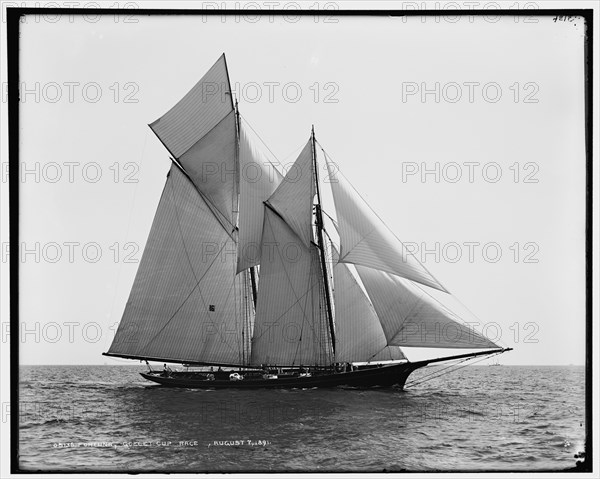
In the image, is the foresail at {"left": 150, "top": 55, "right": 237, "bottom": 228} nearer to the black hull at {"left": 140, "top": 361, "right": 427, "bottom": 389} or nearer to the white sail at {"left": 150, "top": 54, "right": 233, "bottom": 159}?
the white sail at {"left": 150, "top": 54, "right": 233, "bottom": 159}

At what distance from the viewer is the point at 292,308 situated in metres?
13.8

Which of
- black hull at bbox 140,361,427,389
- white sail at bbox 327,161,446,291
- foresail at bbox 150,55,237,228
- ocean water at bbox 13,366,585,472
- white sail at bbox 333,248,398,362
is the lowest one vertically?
black hull at bbox 140,361,427,389

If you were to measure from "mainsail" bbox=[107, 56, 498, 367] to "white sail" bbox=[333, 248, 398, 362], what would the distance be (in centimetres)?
2

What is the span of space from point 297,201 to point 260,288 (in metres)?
1.70

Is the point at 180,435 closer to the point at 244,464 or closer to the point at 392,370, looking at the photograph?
the point at 244,464

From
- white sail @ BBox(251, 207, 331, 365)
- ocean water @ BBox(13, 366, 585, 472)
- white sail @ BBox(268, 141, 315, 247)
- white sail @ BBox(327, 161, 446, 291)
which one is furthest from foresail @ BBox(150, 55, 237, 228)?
ocean water @ BBox(13, 366, 585, 472)

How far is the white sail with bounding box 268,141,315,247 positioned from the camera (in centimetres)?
1112

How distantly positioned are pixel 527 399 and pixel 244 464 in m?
3.80

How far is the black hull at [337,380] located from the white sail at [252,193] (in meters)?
2.25

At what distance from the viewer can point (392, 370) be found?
14.6 meters

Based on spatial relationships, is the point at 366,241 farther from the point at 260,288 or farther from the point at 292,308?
the point at 292,308

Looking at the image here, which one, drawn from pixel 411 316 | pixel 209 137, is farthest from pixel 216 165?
pixel 411 316

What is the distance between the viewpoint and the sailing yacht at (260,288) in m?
11.1

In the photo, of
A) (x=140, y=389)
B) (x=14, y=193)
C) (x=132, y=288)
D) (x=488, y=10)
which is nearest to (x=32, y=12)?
(x=14, y=193)
